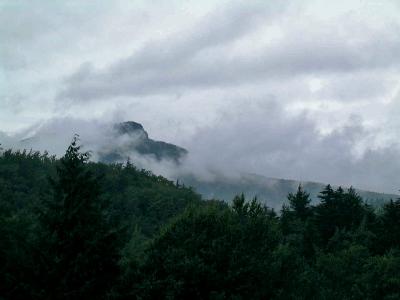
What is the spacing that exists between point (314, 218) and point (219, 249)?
39.8m

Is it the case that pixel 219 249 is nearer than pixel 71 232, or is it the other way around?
pixel 71 232

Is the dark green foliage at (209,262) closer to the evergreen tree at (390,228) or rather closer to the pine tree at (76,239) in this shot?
the pine tree at (76,239)

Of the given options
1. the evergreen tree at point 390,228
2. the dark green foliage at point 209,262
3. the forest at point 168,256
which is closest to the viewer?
the forest at point 168,256

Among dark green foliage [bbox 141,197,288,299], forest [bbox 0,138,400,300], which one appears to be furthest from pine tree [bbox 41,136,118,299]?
dark green foliage [bbox 141,197,288,299]

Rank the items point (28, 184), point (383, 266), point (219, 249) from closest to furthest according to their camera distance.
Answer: point (219, 249)
point (383, 266)
point (28, 184)

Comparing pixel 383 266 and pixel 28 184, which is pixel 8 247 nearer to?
pixel 383 266

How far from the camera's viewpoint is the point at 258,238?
41375 millimetres

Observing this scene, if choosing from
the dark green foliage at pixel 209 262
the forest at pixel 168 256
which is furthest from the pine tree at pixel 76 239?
the dark green foliage at pixel 209 262

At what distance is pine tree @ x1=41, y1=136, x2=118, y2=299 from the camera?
25641 millimetres

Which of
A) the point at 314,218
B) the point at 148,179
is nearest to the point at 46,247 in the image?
the point at 314,218

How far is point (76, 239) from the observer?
1037 inches

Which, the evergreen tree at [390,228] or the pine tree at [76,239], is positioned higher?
the evergreen tree at [390,228]

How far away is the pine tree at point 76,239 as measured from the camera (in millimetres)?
25641

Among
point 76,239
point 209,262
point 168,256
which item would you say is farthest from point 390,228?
point 76,239
